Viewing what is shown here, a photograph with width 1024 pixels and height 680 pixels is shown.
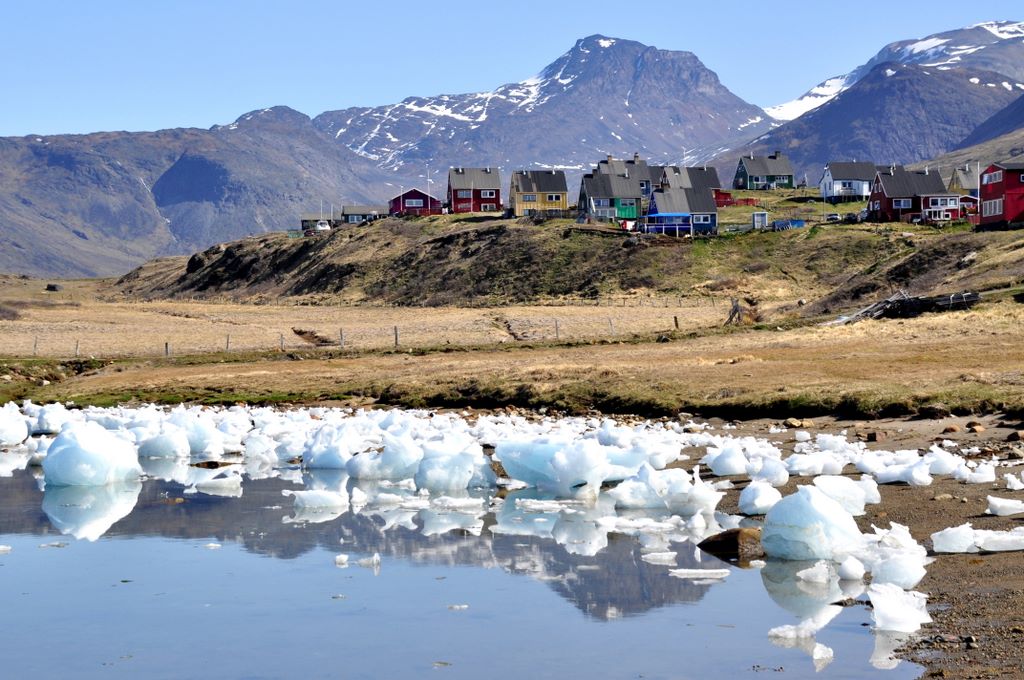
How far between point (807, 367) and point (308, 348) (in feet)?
92.2

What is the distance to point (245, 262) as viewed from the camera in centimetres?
15062

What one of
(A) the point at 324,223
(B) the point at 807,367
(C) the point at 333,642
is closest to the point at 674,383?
(B) the point at 807,367

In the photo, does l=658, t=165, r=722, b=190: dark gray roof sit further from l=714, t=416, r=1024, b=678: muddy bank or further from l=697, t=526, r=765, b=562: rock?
l=697, t=526, r=765, b=562: rock

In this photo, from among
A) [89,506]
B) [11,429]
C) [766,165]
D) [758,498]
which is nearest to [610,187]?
[766,165]

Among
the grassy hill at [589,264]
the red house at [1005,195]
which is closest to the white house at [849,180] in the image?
the grassy hill at [589,264]

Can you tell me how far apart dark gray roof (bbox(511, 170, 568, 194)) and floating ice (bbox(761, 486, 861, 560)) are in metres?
128

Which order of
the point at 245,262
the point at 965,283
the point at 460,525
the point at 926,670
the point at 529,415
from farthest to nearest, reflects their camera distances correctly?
the point at 245,262 < the point at 965,283 < the point at 529,415 < the point at 460,525 < the point at 926,670

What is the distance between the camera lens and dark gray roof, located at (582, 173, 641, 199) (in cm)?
13512

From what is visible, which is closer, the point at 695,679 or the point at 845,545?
the point at 695,679

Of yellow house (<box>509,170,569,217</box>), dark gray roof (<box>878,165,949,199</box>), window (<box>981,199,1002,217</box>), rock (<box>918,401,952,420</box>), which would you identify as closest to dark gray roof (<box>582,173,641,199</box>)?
yellow house (<box>509,170,569,217</box>)

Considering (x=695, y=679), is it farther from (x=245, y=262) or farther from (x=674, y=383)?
(x=245, y=262)

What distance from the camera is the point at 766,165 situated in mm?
170375

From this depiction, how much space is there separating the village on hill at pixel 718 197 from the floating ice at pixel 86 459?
216ft

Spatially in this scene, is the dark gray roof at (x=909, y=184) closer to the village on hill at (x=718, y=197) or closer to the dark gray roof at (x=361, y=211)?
the village on hill at (x=718, y=197)
